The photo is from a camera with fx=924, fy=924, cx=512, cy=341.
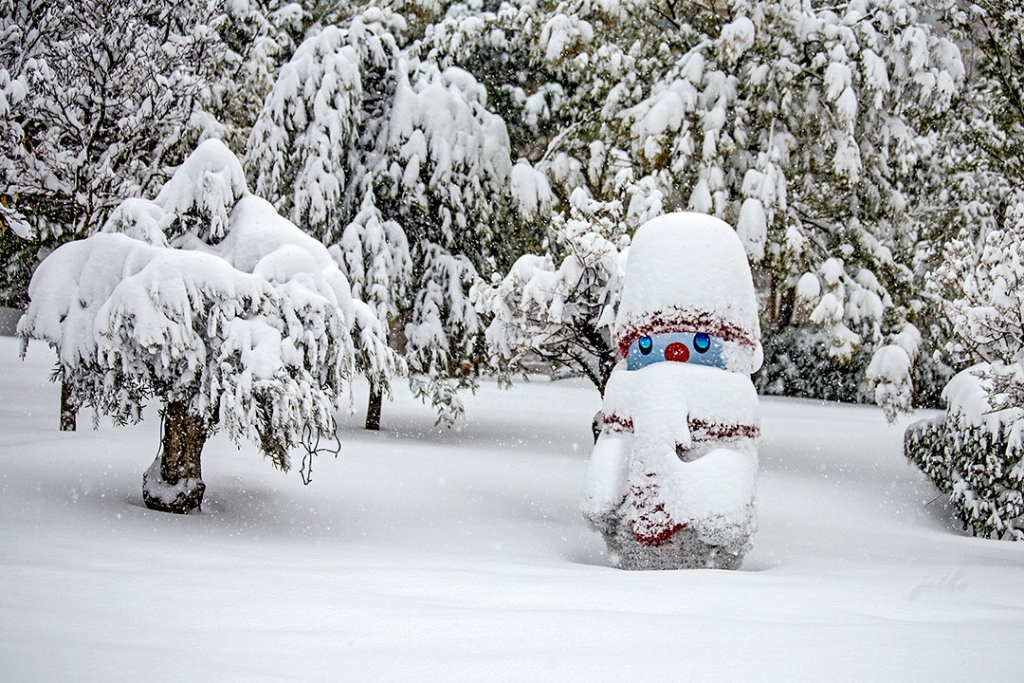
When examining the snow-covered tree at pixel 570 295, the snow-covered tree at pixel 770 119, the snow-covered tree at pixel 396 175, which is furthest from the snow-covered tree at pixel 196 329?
the snow-covered tree at pixel 396 175

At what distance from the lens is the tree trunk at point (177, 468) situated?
6.68 metres

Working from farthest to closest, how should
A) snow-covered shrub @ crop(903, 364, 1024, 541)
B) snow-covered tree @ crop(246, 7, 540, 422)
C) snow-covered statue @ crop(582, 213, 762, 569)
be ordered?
snow-covered tree @ crop(246, 7, 540, 422) < snow-covered shrub @ crop(903, 364, 1024, 541) < snow-covered statue @ crop(582, 213, 762, 569)

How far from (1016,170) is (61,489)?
395 inches

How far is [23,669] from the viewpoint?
3080 millimetres

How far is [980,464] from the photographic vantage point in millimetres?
8773

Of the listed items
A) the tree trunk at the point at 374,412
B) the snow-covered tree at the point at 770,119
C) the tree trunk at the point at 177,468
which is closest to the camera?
the tree trunk at the point at 177,468

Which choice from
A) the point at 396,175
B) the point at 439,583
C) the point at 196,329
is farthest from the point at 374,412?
the point at 439,583

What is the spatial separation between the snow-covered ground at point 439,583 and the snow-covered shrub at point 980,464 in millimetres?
457

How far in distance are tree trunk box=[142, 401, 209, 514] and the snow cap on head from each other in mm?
3252

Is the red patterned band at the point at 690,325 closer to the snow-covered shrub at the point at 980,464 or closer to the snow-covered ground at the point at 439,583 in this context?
the snow-covered ground at the point at 439,583

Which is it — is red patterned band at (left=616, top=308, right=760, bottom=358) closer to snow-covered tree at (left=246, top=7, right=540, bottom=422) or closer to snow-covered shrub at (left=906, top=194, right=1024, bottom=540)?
snow-covered shrub at (left=906, top=194, right=1024, bottom=540)

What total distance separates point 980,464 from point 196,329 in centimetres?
716

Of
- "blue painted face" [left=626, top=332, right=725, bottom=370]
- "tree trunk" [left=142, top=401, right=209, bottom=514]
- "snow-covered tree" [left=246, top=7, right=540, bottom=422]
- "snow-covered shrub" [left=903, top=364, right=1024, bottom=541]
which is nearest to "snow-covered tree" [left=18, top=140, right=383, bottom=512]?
"tree trunk" [left=142, top=401, right=209, bottom=514]

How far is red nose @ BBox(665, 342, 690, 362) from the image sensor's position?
248 inches
